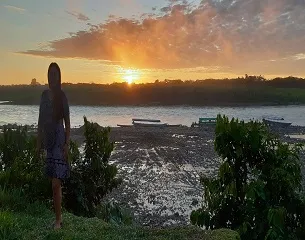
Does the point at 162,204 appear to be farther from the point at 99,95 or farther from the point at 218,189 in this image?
the point at 99,95

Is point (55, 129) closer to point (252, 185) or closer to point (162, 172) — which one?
point (252, 185)

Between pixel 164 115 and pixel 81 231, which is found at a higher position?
pixel 81 231

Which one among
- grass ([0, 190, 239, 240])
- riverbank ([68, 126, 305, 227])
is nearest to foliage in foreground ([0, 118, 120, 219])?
grass ([0, 190, 239, 240])

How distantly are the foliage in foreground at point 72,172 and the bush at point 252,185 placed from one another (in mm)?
2858

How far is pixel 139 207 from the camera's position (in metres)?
14.4

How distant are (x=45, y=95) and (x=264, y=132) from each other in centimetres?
384

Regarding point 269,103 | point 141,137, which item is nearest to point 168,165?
point 141,137

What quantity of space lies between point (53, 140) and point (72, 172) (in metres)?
2.67

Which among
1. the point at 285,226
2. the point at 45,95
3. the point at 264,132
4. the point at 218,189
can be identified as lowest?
the point at 285,226

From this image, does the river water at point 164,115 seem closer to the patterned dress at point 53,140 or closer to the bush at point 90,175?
the bush at point 90,175

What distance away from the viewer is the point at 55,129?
6.45 metres

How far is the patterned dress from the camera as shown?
6.45m

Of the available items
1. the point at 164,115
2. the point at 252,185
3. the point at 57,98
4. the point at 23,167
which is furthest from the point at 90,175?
the point at 164,115

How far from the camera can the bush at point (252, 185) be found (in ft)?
22.0
